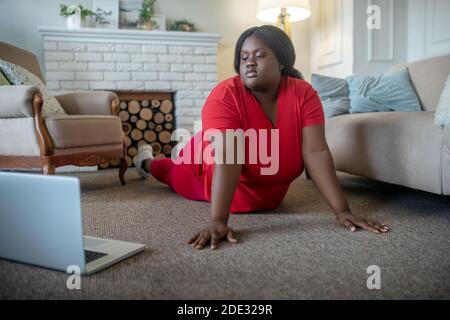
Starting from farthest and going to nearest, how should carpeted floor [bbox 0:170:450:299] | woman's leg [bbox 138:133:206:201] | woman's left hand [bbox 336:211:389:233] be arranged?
woman's leg [bbox 138:133:206:201] < woman's left hand [bbox 336:211:389:233] < carpeted floor [bbox 0:170:450:299]

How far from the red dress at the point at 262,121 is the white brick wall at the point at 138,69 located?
1996mm

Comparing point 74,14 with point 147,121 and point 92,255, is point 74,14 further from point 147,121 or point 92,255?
point 92,255

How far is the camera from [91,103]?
2523 millimetres

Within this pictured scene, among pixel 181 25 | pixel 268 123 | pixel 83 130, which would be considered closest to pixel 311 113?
pixel 268 123

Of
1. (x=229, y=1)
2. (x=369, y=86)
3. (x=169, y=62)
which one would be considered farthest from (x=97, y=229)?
(x=229, y=1)

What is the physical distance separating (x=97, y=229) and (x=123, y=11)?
2.56 metres

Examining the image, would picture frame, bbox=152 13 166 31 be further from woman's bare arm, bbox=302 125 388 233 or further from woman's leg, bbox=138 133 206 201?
woman's bare arm, bbox=302 125 388 233

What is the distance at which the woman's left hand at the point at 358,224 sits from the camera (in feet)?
4.22

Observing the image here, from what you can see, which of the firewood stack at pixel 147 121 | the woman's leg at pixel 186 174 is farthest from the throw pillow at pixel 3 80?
the firewood stack at pixel 147 121

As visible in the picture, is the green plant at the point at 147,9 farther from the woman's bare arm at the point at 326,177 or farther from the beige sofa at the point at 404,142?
the woman's bare arm at the point at 326,177

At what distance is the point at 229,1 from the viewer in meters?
3.70

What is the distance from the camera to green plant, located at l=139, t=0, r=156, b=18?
3355 mm

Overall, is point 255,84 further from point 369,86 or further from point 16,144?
point 16,144

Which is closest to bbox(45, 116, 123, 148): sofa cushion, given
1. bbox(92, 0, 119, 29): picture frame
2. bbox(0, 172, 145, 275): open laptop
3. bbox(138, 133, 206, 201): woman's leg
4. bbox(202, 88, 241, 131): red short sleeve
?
bbox(138, 133, 206, 201): woman's leg
